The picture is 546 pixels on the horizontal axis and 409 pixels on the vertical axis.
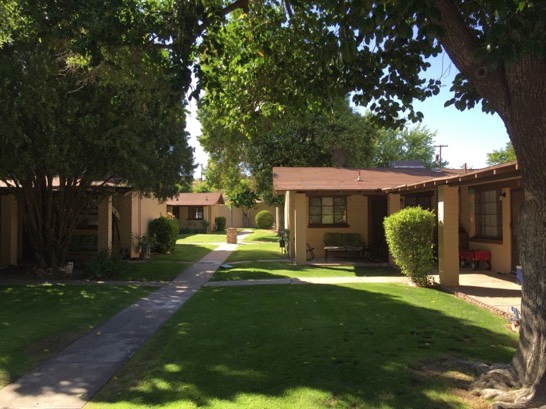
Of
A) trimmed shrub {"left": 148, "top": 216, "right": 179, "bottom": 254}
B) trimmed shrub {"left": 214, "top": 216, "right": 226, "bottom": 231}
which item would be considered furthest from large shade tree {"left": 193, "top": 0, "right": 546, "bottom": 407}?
trimmed shrub {"left": 214, "top": 216, "right": 226, "bottom": 231}

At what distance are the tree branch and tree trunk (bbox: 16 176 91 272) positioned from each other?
1202cm

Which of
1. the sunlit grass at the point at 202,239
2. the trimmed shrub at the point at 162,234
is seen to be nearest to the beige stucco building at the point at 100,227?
the trimmed shrub at the point at 162,234

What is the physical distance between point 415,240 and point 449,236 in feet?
3.76

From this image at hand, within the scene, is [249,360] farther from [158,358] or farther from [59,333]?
[59,333]

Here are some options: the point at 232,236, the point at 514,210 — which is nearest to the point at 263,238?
the point at 232,236

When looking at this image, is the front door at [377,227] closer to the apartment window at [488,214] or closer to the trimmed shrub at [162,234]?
the apartment window at [488,214]

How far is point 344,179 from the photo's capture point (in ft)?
57.7

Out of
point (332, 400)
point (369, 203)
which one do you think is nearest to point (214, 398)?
point (332, 400)

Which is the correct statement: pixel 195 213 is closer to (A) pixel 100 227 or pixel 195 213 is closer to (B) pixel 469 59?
(A) pixel 100 227

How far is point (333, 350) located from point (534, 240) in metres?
2.83

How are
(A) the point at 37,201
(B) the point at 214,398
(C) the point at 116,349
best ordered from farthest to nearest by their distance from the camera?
(A) the point at 37,201 → (C) the point at 116,349 → (B) the point at 214,398

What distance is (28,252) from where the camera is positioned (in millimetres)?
18625

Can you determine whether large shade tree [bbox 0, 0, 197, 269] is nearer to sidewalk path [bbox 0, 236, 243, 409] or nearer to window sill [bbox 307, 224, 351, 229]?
sidewalk path [bbox 0, 236, 243, 409]

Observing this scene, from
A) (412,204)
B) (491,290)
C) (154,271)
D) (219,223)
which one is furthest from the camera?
(219,223)
